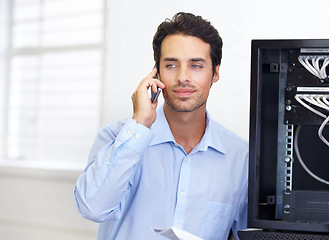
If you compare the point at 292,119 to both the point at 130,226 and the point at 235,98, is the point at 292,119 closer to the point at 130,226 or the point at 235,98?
the point at 130,226

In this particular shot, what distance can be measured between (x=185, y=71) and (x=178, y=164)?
0.89ft

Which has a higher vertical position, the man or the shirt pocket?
the man

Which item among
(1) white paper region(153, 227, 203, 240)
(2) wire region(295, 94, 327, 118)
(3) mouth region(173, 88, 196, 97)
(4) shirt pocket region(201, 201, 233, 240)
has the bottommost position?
(4) shirt pocket region(201, 201, 233, 240)

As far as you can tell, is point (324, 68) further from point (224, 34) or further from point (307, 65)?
point (224, 34)

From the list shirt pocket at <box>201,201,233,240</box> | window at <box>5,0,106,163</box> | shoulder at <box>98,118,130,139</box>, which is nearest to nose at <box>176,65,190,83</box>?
shoulder at <box>98,118,130,139</box>

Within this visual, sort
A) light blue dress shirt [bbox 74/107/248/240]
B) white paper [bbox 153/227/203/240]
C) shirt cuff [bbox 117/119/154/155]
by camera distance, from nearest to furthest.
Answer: white paper [bbox 153/227/203/240] → shirt cuff [bbox 117/119/154/155] → light blue dress shirt [bbox 74/107/248/240]

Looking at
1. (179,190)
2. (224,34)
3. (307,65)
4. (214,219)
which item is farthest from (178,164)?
(224,34)

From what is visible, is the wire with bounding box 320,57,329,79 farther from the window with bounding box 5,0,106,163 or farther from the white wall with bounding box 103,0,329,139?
the window with bounding box 5,0,106,163

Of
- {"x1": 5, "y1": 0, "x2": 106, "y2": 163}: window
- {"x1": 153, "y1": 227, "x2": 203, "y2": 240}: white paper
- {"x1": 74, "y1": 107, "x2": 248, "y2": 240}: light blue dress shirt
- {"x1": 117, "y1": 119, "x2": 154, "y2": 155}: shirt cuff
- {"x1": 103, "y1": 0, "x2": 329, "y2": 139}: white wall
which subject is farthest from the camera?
{"x1": 5, "y1": 0, "x2": 106, "y2": 163}: window

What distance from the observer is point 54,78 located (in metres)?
2.41

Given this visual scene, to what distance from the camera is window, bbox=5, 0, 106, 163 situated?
2.32 metres

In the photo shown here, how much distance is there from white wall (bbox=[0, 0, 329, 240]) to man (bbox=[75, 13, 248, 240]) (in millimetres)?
378

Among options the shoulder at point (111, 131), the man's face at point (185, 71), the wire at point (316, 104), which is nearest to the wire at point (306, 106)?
the wire at point (316, 104)

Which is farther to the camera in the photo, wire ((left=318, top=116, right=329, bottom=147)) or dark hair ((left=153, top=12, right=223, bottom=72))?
dark hair ((left=153, top=12, right=223, bottom=72))
